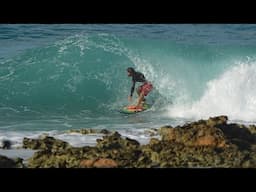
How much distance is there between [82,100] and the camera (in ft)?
25.7

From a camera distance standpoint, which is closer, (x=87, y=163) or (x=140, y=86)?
(x=87, y=163)

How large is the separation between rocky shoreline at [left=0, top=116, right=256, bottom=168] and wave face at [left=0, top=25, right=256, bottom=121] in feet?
1.71

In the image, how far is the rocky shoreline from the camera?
6.52 metres

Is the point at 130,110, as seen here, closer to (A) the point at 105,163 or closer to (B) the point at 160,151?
(B) the point at 160,151

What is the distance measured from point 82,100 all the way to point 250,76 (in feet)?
8.39

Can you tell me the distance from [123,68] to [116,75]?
20 centimetres

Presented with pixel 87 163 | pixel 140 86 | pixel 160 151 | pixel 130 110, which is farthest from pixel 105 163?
pixel 140 86

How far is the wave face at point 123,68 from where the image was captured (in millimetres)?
7445

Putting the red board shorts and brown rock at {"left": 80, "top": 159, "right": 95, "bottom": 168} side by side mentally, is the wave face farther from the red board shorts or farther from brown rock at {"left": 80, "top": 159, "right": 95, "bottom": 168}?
brown rock at {"left": 80, "top": 159, "right": 95, "bottom": 168}

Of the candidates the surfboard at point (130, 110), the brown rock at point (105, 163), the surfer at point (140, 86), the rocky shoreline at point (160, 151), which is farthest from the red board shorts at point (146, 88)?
the brown rock at point (105, 163)

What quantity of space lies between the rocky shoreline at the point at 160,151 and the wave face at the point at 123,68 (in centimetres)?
52

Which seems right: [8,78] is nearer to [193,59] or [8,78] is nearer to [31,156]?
[31,156]

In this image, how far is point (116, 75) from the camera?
8008mm

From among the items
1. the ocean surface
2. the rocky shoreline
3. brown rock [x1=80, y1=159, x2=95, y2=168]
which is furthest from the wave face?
brown rock [x1=80, y1=159, x2=95, y2=168]
